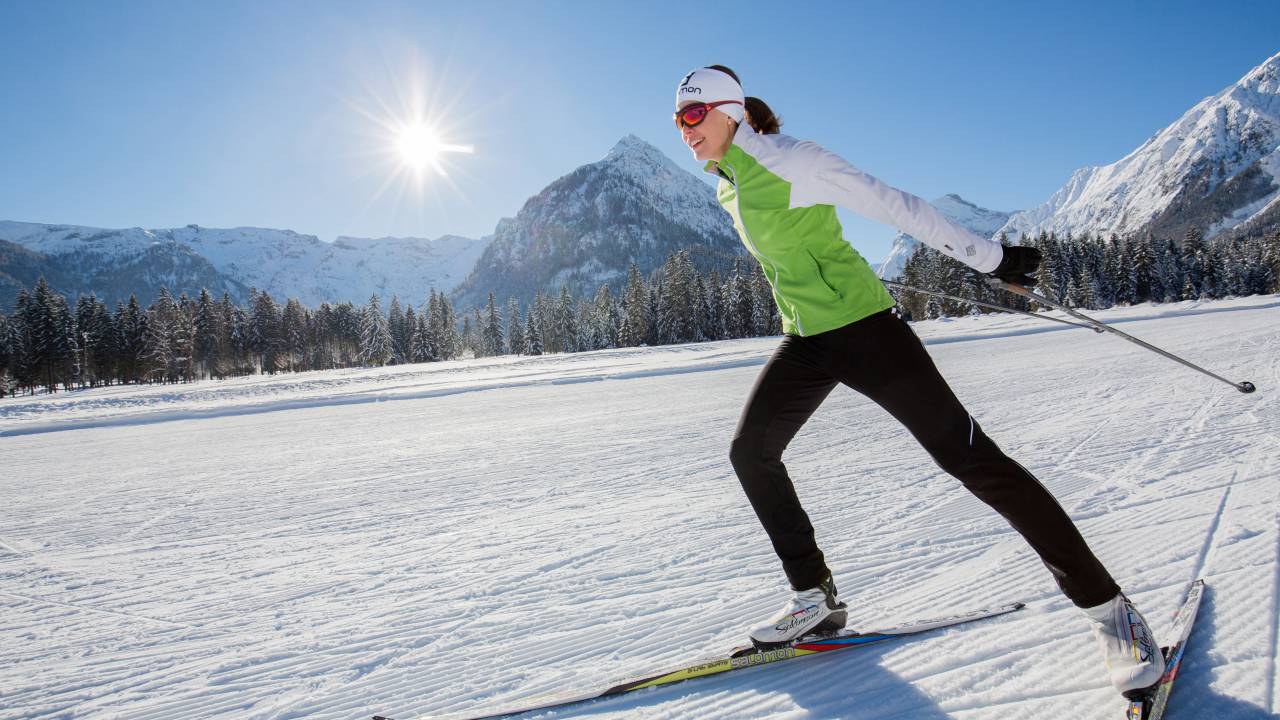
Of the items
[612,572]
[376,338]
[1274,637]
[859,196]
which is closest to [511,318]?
[376,338]

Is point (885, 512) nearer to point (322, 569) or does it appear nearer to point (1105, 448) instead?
point (1105, 448)

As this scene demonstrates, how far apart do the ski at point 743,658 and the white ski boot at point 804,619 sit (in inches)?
1.2

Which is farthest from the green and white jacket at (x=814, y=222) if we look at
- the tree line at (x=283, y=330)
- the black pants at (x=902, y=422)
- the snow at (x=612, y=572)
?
the tree line at (x=283, y=330)

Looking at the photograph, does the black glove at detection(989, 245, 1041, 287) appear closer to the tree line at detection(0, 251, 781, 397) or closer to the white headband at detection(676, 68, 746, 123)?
the white headband at detection(676, 68, 746, 123)

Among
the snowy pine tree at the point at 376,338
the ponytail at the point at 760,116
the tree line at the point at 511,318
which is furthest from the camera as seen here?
the snowy pine tree at the point at 376,338

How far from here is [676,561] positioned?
3.23 metres

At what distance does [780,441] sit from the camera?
89.7 inches

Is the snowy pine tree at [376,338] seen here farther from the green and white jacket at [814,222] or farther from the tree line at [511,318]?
the green and white jacket at [814,222]

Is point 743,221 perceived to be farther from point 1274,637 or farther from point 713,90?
point 1274,637

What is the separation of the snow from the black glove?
4.42ft

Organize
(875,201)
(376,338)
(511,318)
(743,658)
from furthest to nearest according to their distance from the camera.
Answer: (511,318) → (376,338) → (743,658) → (875,201)

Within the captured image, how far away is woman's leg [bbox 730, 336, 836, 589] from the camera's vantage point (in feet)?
7.38

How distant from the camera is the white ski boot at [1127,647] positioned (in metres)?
1.72

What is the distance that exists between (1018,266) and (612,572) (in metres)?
2.39
